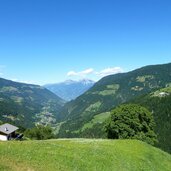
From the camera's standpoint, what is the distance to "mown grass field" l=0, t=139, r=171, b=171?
47.4 m

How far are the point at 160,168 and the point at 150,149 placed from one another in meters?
10.1

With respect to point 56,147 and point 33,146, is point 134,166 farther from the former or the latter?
point 33,146

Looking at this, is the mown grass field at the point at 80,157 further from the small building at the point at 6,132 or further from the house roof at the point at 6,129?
the house roof at the point at 6,129

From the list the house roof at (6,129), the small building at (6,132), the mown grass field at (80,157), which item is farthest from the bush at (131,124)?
the house roof at (6,129)

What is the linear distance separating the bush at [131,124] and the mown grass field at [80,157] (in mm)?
40144

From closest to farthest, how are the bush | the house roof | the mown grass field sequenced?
the mown grass field < the bush < the house roof

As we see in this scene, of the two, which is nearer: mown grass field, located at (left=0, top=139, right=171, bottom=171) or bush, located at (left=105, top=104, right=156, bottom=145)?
mown grass field, located at (left=0, top=139, right=171, bottom=171)

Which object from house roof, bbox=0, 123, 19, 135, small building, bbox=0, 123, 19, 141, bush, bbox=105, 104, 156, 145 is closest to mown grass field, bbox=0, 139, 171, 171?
bush, bbox=105, 104, 156, 145

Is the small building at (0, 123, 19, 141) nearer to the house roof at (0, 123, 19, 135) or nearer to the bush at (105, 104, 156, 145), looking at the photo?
the house roof at (0, 123, 19, 135)

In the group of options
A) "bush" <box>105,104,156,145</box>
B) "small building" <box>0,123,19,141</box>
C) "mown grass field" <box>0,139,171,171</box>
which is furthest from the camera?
"small building" <box>0,123,19,141</box>

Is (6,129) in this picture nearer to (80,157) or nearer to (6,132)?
(6,132)

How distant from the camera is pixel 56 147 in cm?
5831

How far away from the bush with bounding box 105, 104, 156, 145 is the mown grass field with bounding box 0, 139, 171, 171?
40144 millimetres

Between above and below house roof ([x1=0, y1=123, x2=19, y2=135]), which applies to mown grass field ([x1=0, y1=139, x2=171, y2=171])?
above
